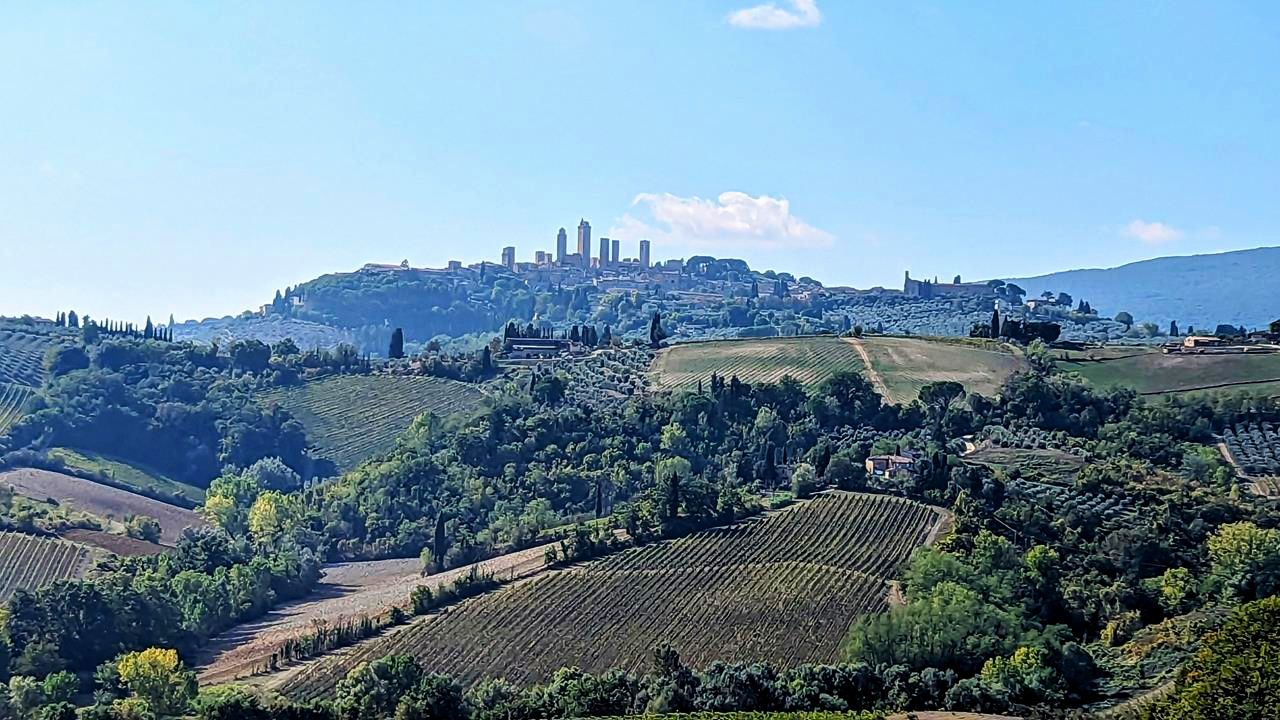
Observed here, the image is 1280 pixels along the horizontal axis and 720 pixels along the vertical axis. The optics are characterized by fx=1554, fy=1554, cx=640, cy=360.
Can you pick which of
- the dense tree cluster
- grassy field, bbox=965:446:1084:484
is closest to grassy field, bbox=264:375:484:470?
the dense tree cluster

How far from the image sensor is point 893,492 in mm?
80688

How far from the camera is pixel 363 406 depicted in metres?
123

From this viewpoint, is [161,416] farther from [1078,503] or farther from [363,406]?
[1078,503]

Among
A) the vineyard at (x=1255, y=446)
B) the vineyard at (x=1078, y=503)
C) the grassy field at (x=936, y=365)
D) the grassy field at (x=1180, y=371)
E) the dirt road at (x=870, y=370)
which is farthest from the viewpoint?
the dirt road at (x=870, y=370)

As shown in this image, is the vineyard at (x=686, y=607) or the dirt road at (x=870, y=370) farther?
the dirt road at (x=870, y=370)

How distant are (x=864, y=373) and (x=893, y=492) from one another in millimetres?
31513

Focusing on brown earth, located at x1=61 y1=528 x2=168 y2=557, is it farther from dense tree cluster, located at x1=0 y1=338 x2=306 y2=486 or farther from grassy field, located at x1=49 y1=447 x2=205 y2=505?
dense tree cluster, located at x1=0 y1=338 x2=306 y2=486

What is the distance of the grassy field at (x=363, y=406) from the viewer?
383ft

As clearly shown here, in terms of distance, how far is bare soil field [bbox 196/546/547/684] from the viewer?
6444 centimetres

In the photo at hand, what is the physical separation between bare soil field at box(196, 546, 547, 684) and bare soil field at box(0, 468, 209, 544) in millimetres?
18834

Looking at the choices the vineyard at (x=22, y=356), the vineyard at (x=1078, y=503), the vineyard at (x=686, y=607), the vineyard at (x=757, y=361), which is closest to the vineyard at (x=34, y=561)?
the vineyard at (x=686, y=607)

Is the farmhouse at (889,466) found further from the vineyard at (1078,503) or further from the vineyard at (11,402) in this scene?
the vineyard at (11,402)

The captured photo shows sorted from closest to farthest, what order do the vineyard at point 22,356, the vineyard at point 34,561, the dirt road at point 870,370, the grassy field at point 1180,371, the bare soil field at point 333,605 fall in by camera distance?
the bare soil field at point 333,605 → the vineyard at point 34,561 → the grassy field at point 1180,371 → the dirt road at point 870,370 → the vineyard at point 22,356

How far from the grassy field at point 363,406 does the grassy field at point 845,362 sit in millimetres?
16780
